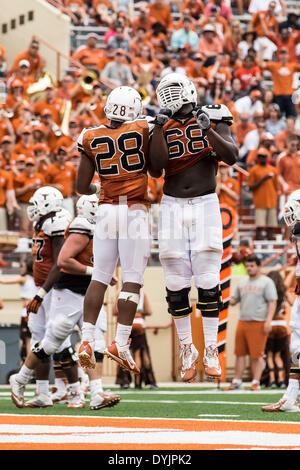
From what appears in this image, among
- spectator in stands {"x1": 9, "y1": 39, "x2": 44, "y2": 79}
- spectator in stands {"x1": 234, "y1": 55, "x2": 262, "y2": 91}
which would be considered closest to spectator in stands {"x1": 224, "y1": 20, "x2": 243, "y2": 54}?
spectator in stands {"x1": 234, "y1": 55, "x2": 262, "y2": 91}

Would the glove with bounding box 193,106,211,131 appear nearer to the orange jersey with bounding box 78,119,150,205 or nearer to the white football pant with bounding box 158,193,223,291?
the orange jersey with bounding box 78,119,150,205

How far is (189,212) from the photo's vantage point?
324 inches

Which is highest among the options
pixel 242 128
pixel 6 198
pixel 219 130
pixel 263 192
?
pixel 242 128

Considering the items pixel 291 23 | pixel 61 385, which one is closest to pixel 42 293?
pixel 61 385

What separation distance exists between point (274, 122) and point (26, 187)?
562 centimetres

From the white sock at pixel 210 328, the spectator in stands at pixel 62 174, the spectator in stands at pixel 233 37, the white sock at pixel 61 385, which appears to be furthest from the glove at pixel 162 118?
the spectator in stands at pixel 233 37

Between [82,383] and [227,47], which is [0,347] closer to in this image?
[82,383]

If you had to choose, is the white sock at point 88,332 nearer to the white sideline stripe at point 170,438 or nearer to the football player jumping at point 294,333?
the white sideline stripe at point 170,438

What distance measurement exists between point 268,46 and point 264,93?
7.80 ft

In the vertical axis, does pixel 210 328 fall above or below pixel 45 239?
below

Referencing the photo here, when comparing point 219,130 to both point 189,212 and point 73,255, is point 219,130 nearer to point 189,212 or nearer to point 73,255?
point 189,212

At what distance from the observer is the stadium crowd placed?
17125 millimetres

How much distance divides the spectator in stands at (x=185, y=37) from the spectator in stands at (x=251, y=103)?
7.64 ft

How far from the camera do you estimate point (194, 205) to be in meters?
8.25
